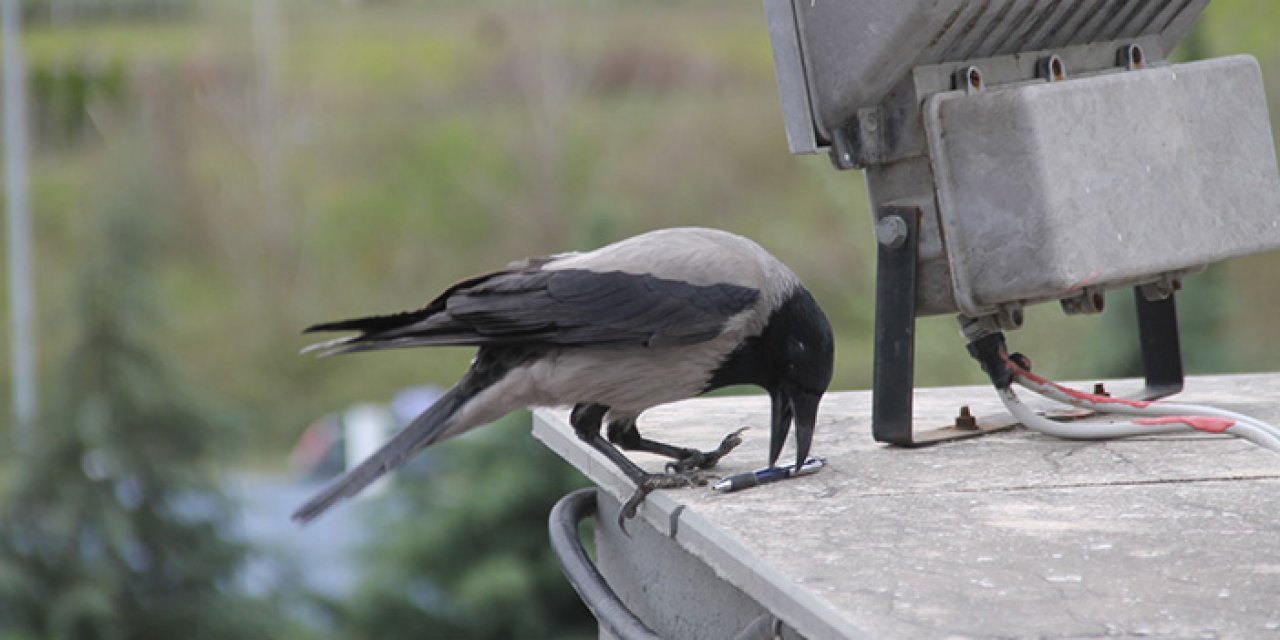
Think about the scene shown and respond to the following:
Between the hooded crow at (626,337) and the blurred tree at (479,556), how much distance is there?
3384mm

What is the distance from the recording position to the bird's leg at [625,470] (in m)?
3.80

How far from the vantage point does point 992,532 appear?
3258mm

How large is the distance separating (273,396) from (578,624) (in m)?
9.23

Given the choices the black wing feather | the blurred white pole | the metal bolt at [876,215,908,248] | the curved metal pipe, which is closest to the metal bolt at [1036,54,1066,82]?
the metal bolt at [876,215,908,248]

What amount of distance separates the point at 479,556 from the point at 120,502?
1.68 meters

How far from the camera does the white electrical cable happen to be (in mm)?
3935

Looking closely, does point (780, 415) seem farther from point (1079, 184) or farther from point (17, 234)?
point (17, 234)

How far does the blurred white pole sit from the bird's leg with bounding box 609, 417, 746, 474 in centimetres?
1116

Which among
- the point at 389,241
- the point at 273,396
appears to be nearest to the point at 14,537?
the point at 273,396

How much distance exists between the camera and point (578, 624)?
758cm

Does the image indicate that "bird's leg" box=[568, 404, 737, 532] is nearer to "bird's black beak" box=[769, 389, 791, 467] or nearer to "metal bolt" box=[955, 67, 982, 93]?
"bird's black beak" box=[769, 389, 791, 467]

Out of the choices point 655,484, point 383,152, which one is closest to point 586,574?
point 655,484

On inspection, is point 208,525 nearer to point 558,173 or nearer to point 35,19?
point 558,173

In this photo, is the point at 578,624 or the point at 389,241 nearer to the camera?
Answer: the point at 578,624
